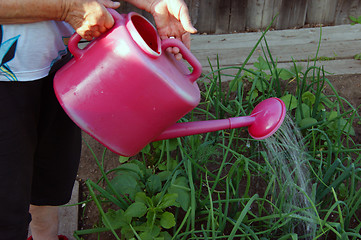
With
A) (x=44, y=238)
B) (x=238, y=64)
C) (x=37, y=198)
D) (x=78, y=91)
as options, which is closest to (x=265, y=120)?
(x=78, y=91)

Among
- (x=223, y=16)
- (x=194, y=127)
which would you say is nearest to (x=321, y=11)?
(x=223, y=16)

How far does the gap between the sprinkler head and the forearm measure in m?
0.62

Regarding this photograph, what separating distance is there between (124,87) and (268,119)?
0.47 m

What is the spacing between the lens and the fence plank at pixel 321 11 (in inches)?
121

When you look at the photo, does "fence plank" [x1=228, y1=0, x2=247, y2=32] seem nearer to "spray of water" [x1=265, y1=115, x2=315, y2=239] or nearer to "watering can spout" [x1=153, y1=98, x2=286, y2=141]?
"spray of water" [x1=265, y1=115, x2=315, y2=239]

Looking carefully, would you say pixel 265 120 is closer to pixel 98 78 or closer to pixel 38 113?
pixel 98 78

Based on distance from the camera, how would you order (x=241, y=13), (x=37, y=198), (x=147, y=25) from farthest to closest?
1. (x=241, y=13)
2. (x=37, y=198)
3. (x=147, y=25)

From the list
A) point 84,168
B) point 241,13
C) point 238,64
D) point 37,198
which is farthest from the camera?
point 241,13

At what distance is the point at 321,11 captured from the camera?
10.2 ft

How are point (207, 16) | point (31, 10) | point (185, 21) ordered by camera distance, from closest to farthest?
point (31, 10) < point (185, 21) < point (207, 16)

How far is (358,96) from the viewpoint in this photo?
7.27 ft

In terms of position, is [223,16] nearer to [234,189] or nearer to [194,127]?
[234,189]

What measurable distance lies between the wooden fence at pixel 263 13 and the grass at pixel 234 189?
1.02 metres

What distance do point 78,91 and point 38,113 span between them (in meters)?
0.25
